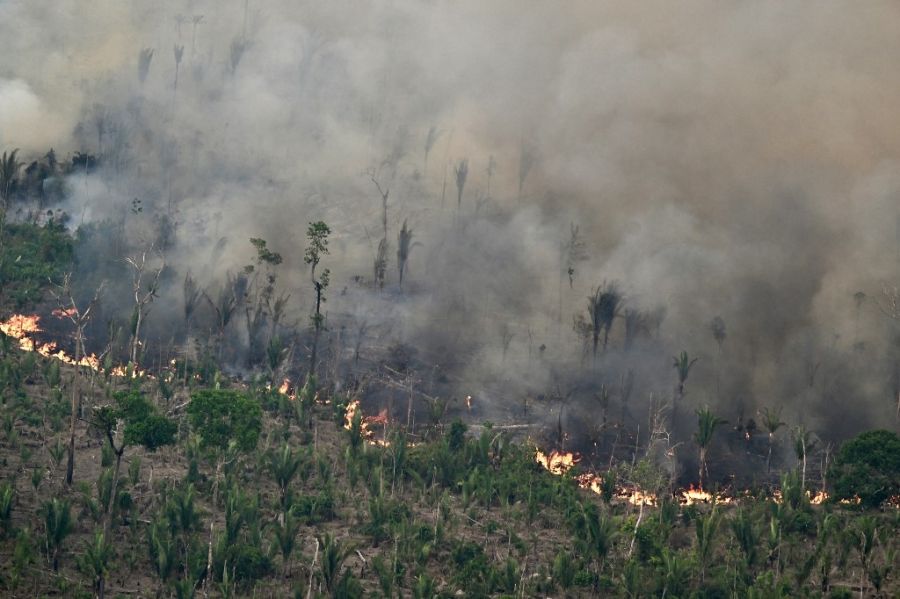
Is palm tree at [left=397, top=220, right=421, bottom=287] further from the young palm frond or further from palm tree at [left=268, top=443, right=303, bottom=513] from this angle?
the young palm frond

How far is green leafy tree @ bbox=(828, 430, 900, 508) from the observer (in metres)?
79.8

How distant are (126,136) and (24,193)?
780 inches

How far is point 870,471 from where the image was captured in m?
80.6

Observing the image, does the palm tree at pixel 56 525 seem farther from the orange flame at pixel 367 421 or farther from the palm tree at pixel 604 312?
the palm tree at pixel 604 312

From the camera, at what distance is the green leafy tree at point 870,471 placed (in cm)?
7975

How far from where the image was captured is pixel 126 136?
477ft

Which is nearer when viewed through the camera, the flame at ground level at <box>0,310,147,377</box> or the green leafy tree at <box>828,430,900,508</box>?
the green leafy tree at <box>828,430,900,508</box>

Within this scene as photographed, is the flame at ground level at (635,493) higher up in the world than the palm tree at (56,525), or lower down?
higher up

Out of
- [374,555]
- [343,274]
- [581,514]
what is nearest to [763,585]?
[581,514]

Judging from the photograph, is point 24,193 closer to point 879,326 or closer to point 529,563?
point 529,563

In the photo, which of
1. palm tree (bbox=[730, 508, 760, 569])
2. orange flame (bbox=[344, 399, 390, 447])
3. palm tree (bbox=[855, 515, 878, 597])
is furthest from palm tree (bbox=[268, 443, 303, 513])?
palm tree (bbox=[855, 515, 878, 597])

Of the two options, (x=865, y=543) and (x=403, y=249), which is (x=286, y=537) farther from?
(x=403, y=249)

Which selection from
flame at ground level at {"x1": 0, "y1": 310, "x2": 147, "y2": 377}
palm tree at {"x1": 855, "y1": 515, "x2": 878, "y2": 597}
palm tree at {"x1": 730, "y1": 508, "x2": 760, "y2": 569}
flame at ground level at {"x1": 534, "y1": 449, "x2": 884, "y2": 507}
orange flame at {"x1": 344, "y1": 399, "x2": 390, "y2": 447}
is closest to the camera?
palm tree at {"x1": 855, "y1": 515, "x2": 878, "y2": 597}

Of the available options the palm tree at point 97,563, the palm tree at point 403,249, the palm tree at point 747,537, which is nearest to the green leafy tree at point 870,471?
the palm tree at point 747,537
